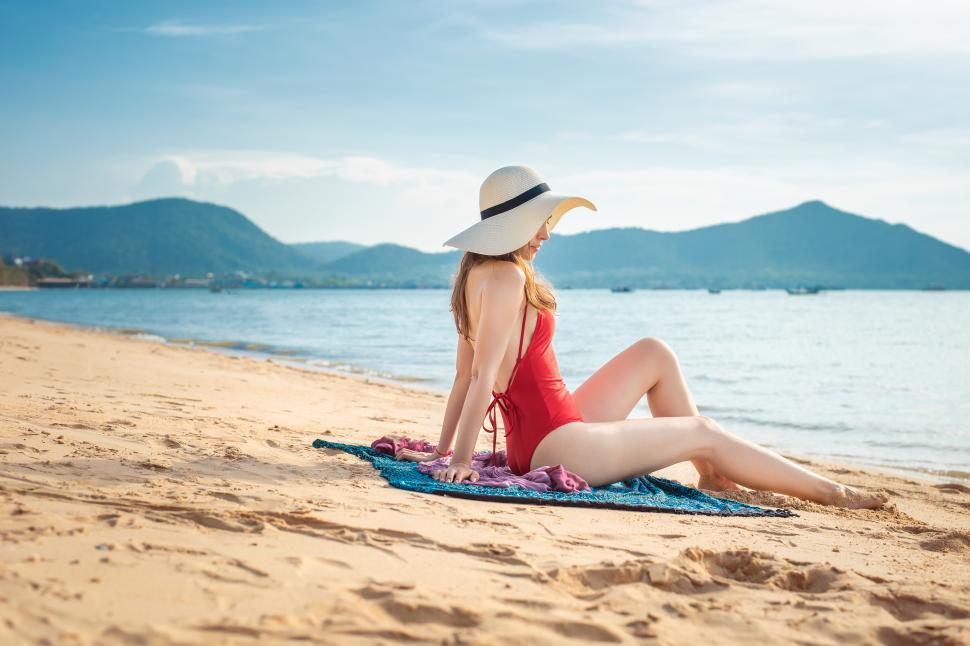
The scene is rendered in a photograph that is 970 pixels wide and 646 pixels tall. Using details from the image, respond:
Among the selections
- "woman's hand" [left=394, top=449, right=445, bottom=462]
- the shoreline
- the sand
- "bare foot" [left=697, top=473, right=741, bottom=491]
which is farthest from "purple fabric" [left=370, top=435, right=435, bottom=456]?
the shoreline

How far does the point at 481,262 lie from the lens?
404cm

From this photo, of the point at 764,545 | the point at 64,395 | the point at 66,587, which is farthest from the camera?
the point at 64,395

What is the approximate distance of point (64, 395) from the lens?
247 inches

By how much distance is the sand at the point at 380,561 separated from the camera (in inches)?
84.0

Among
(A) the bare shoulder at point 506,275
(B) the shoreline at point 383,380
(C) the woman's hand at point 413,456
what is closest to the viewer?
(A) the bare shoulder at point 506,275

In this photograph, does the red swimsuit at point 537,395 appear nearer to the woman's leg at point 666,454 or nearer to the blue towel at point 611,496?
the woman's leg at point 666,454

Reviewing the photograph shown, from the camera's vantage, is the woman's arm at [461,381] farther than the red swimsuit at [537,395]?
Yes

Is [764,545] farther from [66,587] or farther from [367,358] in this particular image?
[367,358]

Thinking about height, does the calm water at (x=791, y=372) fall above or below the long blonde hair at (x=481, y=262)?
below

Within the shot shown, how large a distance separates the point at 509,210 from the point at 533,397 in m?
0.97

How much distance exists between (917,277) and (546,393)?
134 m

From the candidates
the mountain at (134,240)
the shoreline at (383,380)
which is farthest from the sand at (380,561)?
the mountain at (134,240)

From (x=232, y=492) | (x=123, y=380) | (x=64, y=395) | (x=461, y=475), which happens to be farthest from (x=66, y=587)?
(x=123, y=380)

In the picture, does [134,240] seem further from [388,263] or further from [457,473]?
[457,473]
